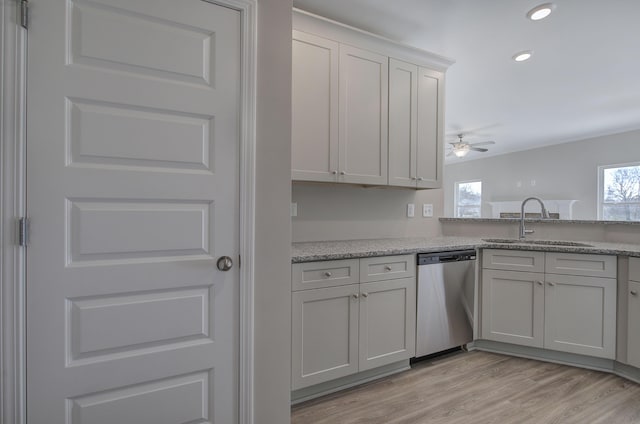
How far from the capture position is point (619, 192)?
20.8ft

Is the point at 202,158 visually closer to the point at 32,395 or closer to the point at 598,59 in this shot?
the point at 32,395

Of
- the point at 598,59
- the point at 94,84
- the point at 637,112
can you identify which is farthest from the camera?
the point at 637,112

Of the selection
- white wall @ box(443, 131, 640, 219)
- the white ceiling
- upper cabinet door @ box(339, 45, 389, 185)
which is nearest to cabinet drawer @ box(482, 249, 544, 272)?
upper cabinet door @ box(339, 45, 389, 185)

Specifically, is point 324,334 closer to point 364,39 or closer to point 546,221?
point 364,39

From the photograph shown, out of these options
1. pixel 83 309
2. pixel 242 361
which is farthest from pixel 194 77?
pixel 242 361

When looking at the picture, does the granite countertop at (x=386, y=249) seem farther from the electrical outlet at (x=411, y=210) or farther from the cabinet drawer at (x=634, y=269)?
the electrical outlet at (x=411, y=210)

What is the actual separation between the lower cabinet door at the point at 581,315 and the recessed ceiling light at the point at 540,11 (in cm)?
187

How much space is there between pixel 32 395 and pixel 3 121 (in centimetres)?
94

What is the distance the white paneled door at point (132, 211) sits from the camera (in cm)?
118

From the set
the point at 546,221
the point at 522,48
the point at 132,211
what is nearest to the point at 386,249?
the point at 132,211

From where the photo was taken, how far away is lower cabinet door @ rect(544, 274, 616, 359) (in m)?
2.35

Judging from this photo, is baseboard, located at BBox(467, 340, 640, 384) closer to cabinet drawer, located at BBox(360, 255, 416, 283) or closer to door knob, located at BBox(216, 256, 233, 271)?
cabinet drawer, located at BBox(360, 255, 416, 283)

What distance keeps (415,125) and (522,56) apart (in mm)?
1280

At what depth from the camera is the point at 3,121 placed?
3.63 feet
